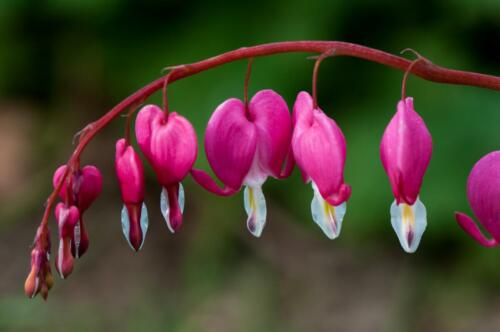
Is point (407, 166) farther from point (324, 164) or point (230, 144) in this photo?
point (230, 144)

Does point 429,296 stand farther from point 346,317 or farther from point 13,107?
point 13,107

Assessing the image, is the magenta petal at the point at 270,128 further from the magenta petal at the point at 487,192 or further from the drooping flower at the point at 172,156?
the magenta petal at the point at 487,192

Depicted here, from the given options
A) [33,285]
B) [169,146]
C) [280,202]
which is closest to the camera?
[33,285]

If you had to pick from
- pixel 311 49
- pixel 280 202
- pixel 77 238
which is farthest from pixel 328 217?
pixel 280 202

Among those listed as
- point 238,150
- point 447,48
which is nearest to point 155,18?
point 447,48

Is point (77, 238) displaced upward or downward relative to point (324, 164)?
downward

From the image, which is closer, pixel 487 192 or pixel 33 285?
pixel 33 285

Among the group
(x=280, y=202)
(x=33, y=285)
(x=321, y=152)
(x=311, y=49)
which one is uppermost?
(x=311, y=49)

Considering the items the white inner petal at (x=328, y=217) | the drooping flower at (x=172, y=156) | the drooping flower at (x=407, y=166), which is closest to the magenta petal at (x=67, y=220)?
the drooping flower at (x=172, y=156)
